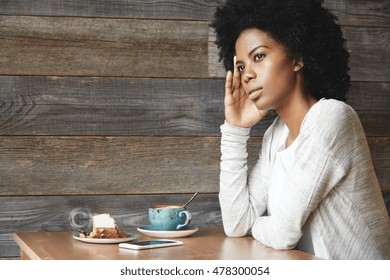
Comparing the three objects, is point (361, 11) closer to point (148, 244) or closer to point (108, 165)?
point (108, 165)

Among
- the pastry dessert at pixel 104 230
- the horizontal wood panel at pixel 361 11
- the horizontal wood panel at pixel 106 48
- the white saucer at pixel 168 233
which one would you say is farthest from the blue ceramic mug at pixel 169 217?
the horizontal wood panel at pixel 361 11

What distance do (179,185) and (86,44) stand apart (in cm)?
50

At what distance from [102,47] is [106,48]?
0.04 feet

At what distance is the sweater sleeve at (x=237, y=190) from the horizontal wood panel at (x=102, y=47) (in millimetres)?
307

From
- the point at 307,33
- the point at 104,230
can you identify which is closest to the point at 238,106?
the point at 307,33

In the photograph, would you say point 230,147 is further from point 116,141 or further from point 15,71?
point 15,71

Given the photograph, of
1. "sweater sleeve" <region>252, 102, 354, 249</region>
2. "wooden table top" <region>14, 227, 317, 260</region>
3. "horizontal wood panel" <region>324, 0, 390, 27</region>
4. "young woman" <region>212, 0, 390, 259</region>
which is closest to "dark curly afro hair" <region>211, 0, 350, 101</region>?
"young woman" <region>212, 0, 390, 259</region>

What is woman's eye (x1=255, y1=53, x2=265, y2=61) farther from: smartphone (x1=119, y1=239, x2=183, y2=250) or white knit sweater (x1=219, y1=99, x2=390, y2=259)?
smartphone (x1=119, y1=239, x2=183, y2=250)

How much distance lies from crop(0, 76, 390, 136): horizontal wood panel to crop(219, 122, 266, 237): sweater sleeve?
0.71ft

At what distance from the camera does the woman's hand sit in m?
1.81

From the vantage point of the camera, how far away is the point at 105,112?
1.94m

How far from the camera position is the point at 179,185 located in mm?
1989

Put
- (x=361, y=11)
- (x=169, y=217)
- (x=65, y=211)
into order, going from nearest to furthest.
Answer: (x=169, y=217)
(x=65, y=211)
(x=361, y=11)
